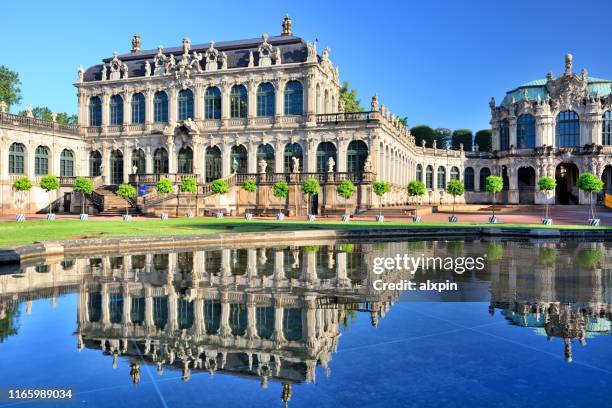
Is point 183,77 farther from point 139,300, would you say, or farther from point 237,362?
point 237,362

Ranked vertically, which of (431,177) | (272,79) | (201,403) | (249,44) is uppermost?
(249,44)

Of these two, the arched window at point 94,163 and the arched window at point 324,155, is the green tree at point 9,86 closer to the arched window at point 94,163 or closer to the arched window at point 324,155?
the arched window at point 94,163

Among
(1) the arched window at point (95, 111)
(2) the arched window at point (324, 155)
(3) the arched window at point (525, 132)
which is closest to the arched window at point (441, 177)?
(3) the arched window at point (525, 132)

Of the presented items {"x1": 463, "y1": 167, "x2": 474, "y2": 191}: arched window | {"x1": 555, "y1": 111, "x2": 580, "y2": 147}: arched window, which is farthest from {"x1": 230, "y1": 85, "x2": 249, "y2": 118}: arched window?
{"x1": 555, "y1": 111, "x2": 580, "y2": 147}: arched window

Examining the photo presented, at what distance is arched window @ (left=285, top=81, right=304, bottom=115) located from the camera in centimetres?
5200

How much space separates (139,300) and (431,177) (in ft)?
230

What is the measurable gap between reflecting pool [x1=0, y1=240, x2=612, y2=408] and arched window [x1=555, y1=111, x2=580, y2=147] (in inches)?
2534

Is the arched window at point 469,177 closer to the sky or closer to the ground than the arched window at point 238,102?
closer to the ground

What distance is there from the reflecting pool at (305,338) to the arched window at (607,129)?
64785 millimetres

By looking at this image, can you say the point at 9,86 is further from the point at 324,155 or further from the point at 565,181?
the point at 565,181

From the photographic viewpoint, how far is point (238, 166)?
5481 cm

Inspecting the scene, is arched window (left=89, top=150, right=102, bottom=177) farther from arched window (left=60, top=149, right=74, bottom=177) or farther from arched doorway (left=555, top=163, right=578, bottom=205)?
arched doorway (left=555, top=163, right=578, bottom=205)

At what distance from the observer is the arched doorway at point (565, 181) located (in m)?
73.1

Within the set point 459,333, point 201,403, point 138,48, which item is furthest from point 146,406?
point 138,48
